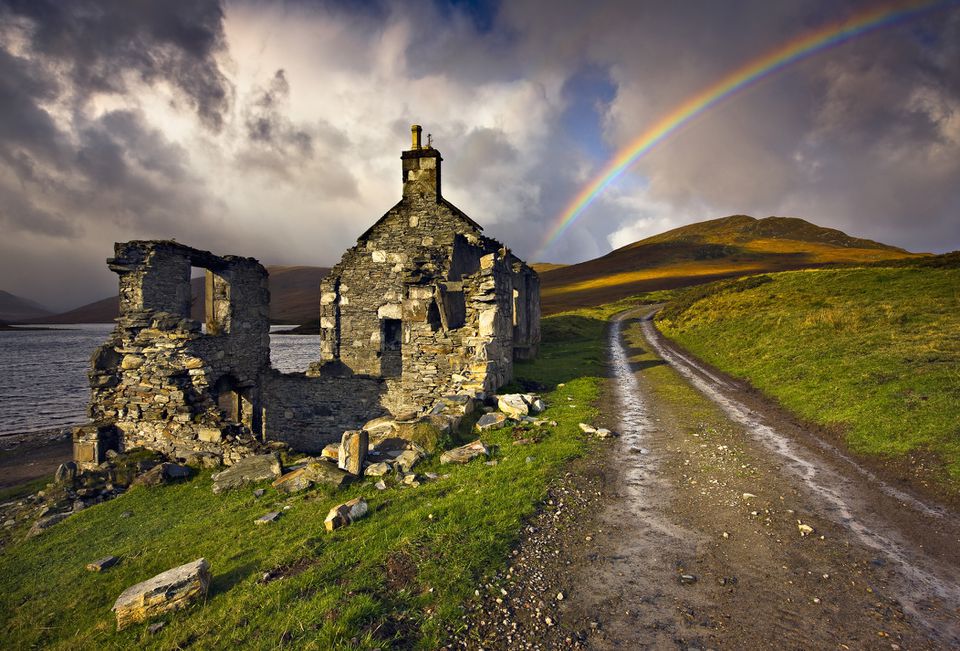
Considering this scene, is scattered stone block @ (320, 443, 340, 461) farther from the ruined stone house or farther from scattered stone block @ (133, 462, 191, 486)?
scattered stone block @ (133, 462, 191, 486)

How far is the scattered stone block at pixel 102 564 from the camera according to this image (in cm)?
638

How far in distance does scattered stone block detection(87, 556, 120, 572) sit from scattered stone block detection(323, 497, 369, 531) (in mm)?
3332

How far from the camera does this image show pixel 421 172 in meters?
23.9

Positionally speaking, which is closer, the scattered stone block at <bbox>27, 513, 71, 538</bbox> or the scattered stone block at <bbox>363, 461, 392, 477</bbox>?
the scattered stone block at <bbox>363, 461, 392, 477</bbox>

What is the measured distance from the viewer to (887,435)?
994 cm

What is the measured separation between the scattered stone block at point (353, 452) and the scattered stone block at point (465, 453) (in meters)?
1.67

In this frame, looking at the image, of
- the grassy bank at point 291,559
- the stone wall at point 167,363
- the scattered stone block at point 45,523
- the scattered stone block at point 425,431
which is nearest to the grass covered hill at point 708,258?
the stone wall at point 167,363

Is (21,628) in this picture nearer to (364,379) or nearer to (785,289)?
(364,379)

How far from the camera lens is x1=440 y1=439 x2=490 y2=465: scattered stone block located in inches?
358

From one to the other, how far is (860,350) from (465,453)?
17.5 meters

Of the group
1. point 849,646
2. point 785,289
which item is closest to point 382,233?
point 849,646

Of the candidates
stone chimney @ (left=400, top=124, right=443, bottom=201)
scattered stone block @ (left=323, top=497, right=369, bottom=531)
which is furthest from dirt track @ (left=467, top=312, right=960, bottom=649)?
stone chimney @ (left=400, top=124, right=443, bottom=201)

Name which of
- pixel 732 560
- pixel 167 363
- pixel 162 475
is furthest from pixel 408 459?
pixel 167 363

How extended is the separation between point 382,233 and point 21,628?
2051 cm
